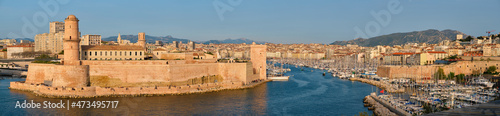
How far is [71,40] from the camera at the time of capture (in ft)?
72.5

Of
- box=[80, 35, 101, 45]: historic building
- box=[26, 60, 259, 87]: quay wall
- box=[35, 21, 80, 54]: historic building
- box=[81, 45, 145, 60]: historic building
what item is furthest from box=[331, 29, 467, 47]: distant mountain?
box=[26, 60, 259, 87]: quay wall

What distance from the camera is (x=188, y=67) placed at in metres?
25.0

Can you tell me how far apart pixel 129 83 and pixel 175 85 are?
2.58m

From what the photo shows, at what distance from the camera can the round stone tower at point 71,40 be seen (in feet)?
72.6

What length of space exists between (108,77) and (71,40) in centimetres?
282

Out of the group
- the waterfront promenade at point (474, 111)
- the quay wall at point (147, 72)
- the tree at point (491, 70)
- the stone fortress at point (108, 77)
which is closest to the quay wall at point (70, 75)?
the stone fortress at point (108, 77)

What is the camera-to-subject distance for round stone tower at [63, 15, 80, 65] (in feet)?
72.6

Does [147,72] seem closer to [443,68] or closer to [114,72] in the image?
[114,72]

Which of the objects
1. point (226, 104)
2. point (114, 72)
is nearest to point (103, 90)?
point (114, 72)

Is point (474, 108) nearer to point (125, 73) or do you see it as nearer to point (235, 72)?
point (125, 73)

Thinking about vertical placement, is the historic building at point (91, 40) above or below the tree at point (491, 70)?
above

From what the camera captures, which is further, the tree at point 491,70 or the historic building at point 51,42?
the historic building at point 51,42

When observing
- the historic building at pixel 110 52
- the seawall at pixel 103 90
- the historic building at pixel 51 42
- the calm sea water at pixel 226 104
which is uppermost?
the historic building at pixel 51 42

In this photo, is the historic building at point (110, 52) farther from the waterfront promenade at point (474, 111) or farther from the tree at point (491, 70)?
the tree at point (491, 70)
